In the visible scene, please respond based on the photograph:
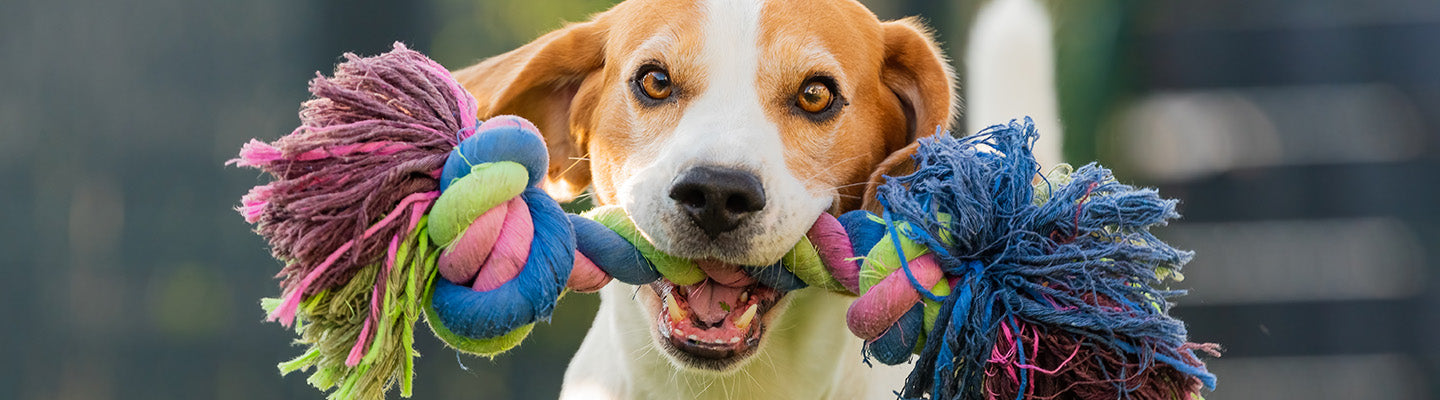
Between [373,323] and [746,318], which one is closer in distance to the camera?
[373,323]

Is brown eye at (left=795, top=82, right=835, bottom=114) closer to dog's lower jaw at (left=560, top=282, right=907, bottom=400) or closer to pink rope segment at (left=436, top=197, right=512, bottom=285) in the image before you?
dog's lower jaw at (left=560, top=282, right=907, bottom=400)

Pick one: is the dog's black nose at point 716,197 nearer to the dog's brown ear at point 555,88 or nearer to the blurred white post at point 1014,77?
the dog's brown ear at point 555,88

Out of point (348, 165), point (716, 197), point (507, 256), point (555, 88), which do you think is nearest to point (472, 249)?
point (507, 256)

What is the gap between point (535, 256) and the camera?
1156 millimetres

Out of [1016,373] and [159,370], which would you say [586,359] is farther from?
[159,370]

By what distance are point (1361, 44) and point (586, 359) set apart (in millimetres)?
2628

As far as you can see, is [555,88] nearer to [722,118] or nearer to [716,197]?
[722,118]

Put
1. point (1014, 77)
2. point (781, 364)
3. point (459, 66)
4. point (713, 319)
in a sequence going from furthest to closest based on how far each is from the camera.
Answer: point (459, 66) < point (1014, 77) < point (781, 364) < point (713, 319)

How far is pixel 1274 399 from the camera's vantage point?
3357mm

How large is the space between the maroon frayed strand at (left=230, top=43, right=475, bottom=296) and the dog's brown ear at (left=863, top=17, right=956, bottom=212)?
0.87m

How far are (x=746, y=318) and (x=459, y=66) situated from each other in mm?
2136

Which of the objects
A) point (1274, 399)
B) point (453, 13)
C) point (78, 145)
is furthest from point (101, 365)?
point (1274, 399)

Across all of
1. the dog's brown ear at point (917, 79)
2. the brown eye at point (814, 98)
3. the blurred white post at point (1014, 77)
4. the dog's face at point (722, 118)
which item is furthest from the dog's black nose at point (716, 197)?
the blurred white post at point (1014, 77)

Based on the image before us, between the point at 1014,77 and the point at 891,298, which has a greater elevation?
the point at 1014,77
